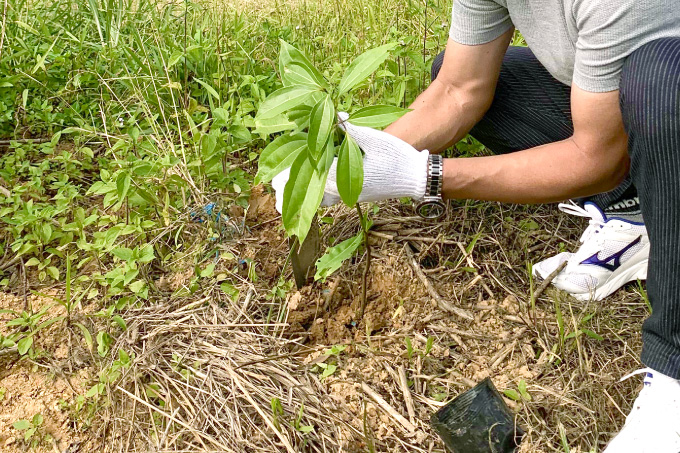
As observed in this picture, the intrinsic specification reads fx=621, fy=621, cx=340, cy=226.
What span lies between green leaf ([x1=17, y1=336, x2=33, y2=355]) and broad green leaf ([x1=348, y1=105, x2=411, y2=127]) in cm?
93

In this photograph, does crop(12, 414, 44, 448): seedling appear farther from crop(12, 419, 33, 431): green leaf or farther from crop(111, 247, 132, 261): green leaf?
crop(111, 247, 132, 261): green leaf

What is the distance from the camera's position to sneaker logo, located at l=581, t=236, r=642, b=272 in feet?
5.41

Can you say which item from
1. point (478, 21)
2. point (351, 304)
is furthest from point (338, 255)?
point (478, 21)

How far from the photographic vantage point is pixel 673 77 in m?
1.18

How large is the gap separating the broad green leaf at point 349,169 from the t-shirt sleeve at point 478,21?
2.00 feet

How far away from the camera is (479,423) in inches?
48.4

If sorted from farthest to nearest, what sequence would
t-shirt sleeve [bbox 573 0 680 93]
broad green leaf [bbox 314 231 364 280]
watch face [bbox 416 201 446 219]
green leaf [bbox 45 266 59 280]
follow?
watch face [bbox 416 201 446 219], green leaf [bbox 45 266 59 280], broad green leaf [bbox 314 231 364 280], t-shirt sleeve [bbox 573 0 680 93]

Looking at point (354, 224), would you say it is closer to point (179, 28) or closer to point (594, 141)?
point (594, 141)

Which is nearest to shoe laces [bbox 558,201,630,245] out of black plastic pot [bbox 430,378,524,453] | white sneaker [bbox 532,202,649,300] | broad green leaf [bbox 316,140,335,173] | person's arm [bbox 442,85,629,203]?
white sneaker [bbox 532,202,649,300]

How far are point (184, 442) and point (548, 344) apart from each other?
33.9 inches

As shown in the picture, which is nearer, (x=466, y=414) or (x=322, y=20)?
(x=466, y=414)

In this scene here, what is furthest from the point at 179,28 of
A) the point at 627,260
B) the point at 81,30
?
the point at 627,260

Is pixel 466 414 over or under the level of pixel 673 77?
under

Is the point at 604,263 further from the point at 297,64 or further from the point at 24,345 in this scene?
the point at 24,345
